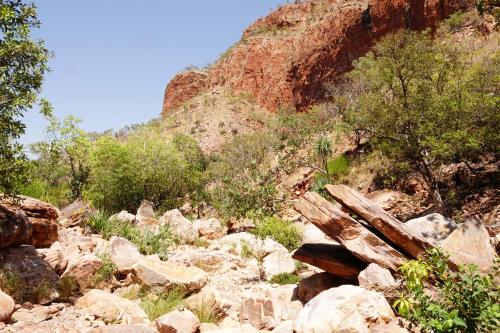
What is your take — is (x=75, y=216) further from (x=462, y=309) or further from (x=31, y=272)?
(x=462, y=309)

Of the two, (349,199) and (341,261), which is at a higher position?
(349,199)

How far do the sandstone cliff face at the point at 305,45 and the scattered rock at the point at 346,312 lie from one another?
56262 millimetres

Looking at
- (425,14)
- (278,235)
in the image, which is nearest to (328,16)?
(425,14)

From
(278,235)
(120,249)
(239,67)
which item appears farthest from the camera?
(239,67)

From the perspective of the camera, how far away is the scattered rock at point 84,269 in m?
8.54

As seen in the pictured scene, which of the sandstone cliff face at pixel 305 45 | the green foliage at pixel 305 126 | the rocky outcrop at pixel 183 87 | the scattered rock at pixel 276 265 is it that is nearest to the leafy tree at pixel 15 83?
the scattered rock at pixel 276 265

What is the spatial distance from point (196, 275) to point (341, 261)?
3.47 metres

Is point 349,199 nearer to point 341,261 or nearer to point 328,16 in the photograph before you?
point 341,261

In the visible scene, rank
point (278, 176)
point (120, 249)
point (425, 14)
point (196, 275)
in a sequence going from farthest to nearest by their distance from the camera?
1. point (425, 14)
2. point (278, 176)
3. point (120, 249)
4. point (196, 275)

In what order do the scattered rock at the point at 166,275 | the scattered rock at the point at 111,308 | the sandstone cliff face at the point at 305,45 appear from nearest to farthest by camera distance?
1. the scattered rock at the point at 111,308
2. the scattered rock at the point at 166,275
3. the sandstone cliff face at the point at 305,45

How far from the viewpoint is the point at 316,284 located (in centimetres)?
983

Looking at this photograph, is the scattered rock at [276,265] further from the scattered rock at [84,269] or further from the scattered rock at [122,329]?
the scattered rock at [122,329]

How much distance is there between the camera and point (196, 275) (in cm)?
977

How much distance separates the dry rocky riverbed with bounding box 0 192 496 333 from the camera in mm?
6645
